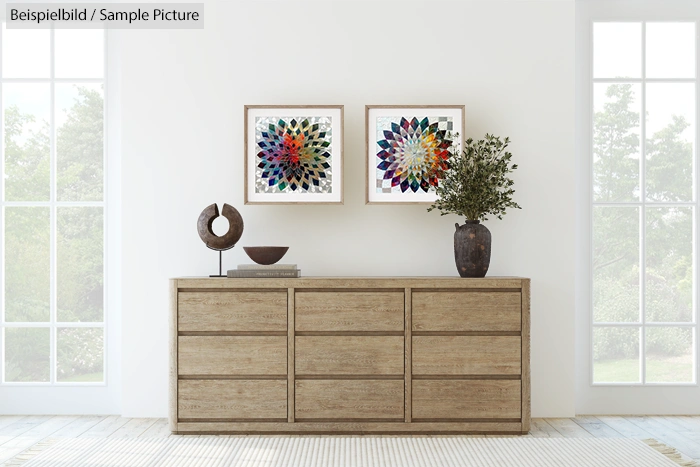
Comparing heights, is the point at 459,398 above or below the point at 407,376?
below

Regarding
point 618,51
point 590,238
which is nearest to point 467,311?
point 590,238

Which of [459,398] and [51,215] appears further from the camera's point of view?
[51,215]

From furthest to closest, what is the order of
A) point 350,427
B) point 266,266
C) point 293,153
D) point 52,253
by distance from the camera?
point 52,253, point 293,153, point 266,266, point 350,427

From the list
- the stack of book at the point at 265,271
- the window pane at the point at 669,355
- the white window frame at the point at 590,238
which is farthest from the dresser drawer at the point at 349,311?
the window pane at the point at 669,355

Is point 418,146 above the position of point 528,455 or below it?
above

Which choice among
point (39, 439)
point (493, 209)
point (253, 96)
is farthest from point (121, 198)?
point (493, 209)

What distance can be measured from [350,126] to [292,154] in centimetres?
36

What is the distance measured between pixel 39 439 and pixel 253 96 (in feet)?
6.67

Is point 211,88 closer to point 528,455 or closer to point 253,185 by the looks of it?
point 253,185

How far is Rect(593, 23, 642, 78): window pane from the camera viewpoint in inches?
142

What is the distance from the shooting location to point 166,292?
3.46m

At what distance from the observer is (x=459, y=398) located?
10.1ft

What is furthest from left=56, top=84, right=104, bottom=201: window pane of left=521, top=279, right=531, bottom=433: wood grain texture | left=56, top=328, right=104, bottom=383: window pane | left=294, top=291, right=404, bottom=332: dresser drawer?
left=521, top=279, right=531, bottom=433: wood grain texture

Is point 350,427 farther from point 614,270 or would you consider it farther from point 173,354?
point 614,270
